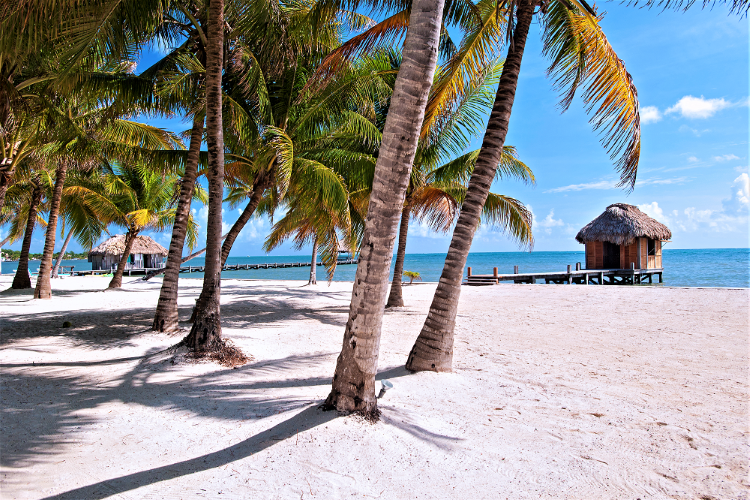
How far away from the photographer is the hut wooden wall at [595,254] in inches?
1100

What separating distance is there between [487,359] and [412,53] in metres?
4.63

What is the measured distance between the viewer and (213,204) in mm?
6211

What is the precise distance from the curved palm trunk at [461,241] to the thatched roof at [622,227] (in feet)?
76.5

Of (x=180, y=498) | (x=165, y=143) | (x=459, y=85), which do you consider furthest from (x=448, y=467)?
(x=165, y=143)

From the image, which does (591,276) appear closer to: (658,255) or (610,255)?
(610,255)

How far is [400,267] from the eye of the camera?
12.3m

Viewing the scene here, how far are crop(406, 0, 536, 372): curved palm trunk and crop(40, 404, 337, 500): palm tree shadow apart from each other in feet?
6.65

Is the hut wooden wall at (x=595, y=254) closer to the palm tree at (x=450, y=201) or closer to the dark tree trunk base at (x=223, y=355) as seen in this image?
the palm tree at (x=450, y=201)

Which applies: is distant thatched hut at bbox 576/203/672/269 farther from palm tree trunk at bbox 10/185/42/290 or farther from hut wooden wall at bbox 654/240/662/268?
palm tree trunk at bbox 10/185/42/290

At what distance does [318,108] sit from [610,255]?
25309mm

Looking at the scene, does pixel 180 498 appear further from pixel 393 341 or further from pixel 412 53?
pixel 393 341

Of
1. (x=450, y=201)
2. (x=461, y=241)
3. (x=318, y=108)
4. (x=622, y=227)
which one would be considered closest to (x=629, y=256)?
(x=622, y=227)

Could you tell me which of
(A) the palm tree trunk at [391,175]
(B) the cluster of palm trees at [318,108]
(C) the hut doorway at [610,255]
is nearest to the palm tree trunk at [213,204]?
(B) the cluster of palm trees at [318,108]

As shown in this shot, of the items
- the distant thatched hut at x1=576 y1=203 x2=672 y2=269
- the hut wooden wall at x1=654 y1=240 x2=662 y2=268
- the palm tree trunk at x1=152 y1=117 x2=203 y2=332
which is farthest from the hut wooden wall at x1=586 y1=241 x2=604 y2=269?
the palm tree trunk at x1=152 y1=117 x2=203 y2=332
